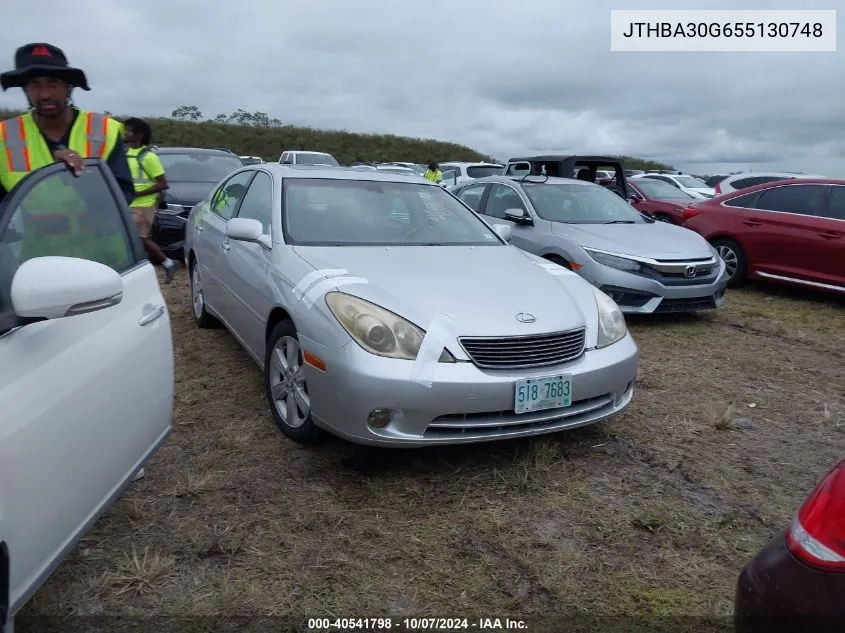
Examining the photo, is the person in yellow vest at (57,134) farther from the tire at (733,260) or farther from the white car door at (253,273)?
the tire at (733,260)

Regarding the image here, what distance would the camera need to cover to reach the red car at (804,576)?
4.26 ft

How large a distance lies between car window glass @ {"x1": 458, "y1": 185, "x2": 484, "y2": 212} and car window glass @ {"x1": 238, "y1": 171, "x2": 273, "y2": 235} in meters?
3.53

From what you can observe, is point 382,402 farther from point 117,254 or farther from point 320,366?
point 117,254

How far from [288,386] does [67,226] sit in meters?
1.46

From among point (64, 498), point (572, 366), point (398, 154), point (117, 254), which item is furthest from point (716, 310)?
point (398, 154)

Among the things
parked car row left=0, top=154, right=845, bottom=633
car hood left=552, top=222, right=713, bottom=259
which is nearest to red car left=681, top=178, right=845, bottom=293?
car hood left=552, top=222, right=713, bottom=259

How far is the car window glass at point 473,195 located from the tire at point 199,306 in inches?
131

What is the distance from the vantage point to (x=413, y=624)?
2217mm

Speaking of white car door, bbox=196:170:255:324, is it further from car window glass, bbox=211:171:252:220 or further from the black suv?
the black suv

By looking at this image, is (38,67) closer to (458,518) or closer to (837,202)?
(458,518)

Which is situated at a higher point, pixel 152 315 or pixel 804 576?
pixel 152 315

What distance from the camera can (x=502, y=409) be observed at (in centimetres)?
296

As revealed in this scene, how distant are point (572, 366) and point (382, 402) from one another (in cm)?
94

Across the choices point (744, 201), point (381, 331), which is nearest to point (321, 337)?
point (381, 331)
